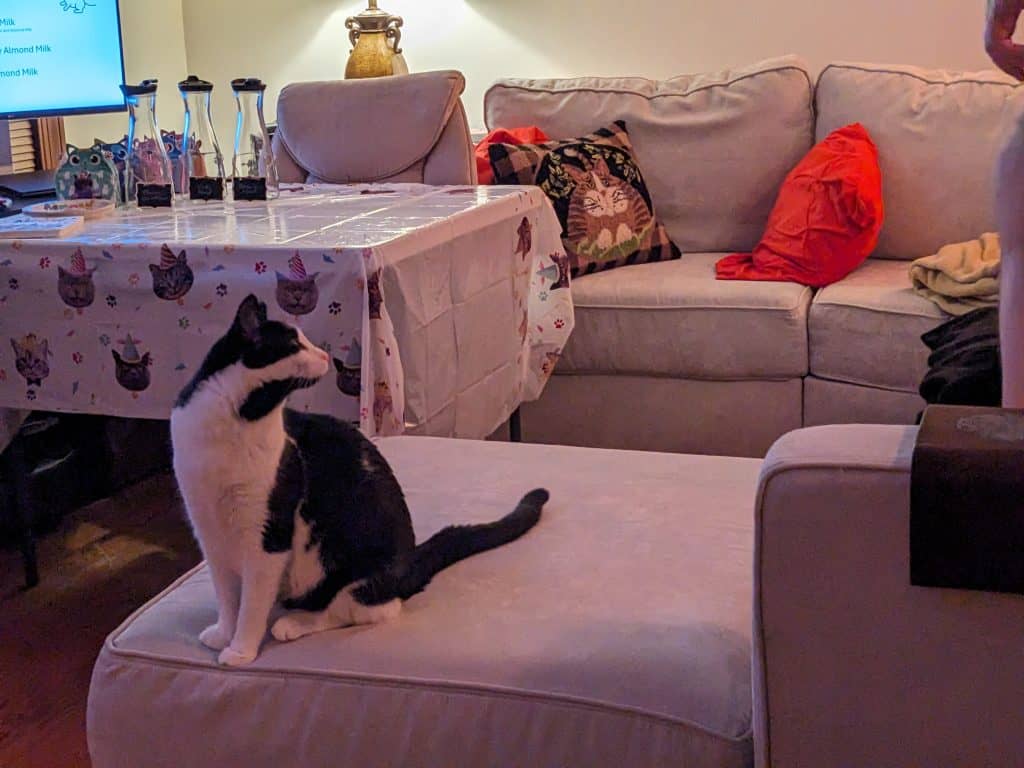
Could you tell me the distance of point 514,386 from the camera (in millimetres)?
2332

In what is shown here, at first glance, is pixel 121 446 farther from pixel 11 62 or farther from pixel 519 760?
pixel 519 760

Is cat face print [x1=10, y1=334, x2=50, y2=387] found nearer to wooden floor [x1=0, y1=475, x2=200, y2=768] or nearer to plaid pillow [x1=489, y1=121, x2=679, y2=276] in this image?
wooden floor [x1=0, y1=475, x2=200, y2=768]

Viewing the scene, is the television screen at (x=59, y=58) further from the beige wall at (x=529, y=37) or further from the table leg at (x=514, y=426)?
the table leg at (x=514, y=426)

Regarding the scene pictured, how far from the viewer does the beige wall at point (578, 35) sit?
3402mm

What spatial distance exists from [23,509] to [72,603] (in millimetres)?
197

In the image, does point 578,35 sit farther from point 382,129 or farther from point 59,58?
point 59,58

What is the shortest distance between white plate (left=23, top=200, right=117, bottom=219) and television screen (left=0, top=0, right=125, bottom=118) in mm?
1272

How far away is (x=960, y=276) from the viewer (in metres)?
2.50

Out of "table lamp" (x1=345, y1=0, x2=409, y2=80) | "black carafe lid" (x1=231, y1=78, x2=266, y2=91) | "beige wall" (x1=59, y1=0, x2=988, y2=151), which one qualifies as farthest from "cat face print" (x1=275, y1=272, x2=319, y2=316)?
"beige wall" (x1=59, y1=0, x2=988, y2=151)

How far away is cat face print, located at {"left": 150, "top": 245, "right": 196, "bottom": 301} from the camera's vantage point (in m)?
1.68

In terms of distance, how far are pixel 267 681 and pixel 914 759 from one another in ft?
1.89

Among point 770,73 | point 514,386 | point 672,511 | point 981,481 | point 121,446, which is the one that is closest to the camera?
point 981,481

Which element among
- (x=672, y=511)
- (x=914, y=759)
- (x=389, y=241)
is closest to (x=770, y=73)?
(x=389, y=241)

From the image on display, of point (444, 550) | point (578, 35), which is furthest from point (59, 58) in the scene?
point (444, 550)
